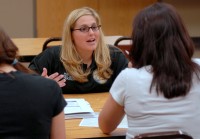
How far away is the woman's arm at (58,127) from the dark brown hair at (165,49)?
402 millimetres

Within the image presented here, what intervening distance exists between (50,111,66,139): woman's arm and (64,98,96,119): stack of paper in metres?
0.39

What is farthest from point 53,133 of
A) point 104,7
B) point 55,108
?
point 104,7

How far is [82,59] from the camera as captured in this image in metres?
2.65

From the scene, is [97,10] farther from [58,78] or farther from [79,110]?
[79,110]

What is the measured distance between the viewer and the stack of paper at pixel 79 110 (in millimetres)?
2035

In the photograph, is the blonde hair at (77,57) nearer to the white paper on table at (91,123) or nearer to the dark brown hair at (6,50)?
the white paper on table at (91,123)

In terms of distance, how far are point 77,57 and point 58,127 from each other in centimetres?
108

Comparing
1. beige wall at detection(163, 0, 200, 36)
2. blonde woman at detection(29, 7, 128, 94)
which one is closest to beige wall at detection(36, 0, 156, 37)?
beige wall at detection(163, 0, 200, 36)

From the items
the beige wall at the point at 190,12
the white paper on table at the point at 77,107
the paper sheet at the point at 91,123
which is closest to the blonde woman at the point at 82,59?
the white paper on table at the point at 77,107

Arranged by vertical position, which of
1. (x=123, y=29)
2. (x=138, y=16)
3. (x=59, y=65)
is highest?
(x=138, y=16)

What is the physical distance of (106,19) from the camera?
242 inches

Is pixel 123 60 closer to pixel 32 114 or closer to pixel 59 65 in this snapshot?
pixel 59 65

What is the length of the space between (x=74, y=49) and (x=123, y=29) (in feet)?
12.1

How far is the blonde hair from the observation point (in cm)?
260
